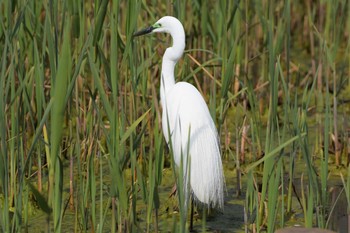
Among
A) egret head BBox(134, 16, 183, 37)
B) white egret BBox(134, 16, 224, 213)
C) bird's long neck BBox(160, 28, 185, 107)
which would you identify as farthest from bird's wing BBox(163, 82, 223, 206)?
egret head BBox(134, 16, 183, 37)

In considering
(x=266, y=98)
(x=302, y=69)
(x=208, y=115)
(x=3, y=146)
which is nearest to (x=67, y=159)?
(x=208, y=115)

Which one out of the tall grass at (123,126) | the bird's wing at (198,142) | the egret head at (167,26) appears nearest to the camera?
the tall grass at (123,126)

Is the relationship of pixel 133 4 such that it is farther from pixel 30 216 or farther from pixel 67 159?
pixel 67 159

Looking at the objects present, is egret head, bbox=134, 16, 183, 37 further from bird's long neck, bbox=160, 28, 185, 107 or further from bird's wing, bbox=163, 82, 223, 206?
bird's wing, bbox=163, 82, 223, 206

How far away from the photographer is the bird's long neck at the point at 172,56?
3922 mm

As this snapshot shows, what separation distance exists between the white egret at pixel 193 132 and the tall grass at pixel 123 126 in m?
0.08

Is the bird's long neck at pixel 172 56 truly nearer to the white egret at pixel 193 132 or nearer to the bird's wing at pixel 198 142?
the white egret at pixel 193 132

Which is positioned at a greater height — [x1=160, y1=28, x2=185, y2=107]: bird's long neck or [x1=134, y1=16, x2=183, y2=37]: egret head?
[x1=134, y1=16, x2=183, y2=37]: egret head

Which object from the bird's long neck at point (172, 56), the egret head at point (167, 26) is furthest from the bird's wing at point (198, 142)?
the egret head at point (167, 26)

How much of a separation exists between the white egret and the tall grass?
77mm

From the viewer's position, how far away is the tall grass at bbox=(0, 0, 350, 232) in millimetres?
2805

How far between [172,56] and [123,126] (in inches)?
38.5

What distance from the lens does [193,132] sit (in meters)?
3.75

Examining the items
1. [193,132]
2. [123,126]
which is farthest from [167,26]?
[123,126]
